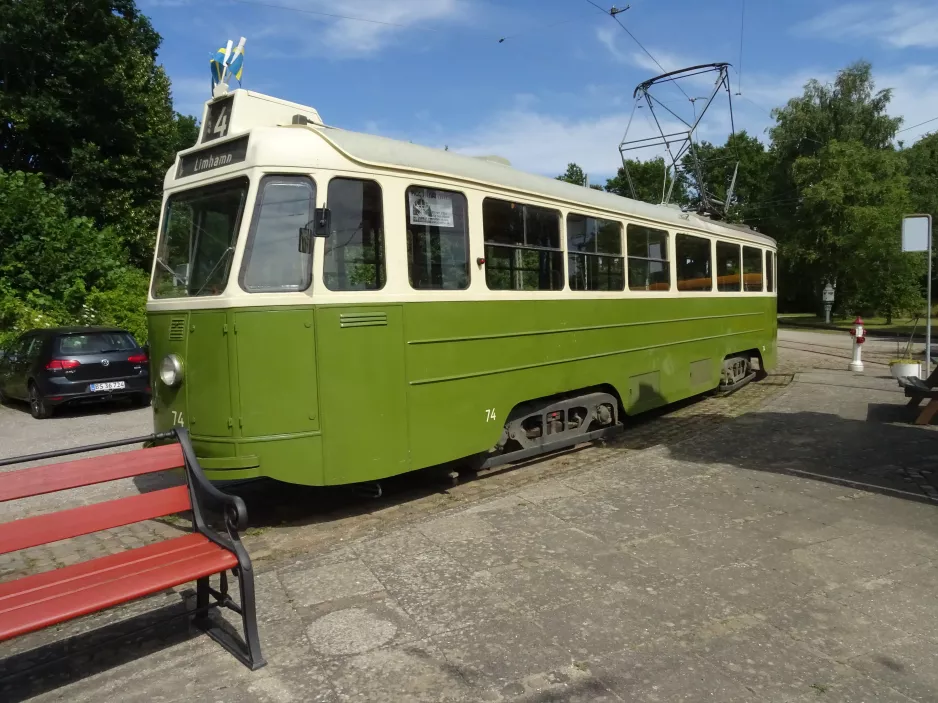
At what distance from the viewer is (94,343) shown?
37.6 feet

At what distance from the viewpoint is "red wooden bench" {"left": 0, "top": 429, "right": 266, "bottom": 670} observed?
9.41 feet

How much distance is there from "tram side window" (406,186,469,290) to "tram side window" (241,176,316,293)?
83cm

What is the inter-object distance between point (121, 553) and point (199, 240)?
2665 millimetres

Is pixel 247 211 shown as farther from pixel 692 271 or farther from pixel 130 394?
pixel 130 394

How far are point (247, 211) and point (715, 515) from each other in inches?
161

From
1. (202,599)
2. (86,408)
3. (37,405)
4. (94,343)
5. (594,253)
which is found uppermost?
(594,253)

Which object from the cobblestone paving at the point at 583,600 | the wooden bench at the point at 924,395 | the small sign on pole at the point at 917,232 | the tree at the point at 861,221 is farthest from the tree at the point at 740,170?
the cobblestone paving at the point at 583,600

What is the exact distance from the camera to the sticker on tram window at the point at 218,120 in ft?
17.2

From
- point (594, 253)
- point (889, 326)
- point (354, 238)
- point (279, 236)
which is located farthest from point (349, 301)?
point (889, 326)

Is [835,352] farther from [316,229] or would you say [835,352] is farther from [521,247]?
[316,229]

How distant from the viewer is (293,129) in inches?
195

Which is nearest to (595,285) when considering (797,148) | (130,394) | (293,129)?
(293,129)

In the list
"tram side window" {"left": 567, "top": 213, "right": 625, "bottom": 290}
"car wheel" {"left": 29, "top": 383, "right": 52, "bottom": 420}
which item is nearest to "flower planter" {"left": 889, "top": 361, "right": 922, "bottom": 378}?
"tram side window" {"left": 567, "top": 213, "right": 625, "bottom": 290}

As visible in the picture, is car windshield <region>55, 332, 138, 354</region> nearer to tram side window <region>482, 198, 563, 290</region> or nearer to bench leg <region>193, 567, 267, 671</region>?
tram side window <region>482, 198, 563, 290</region>
